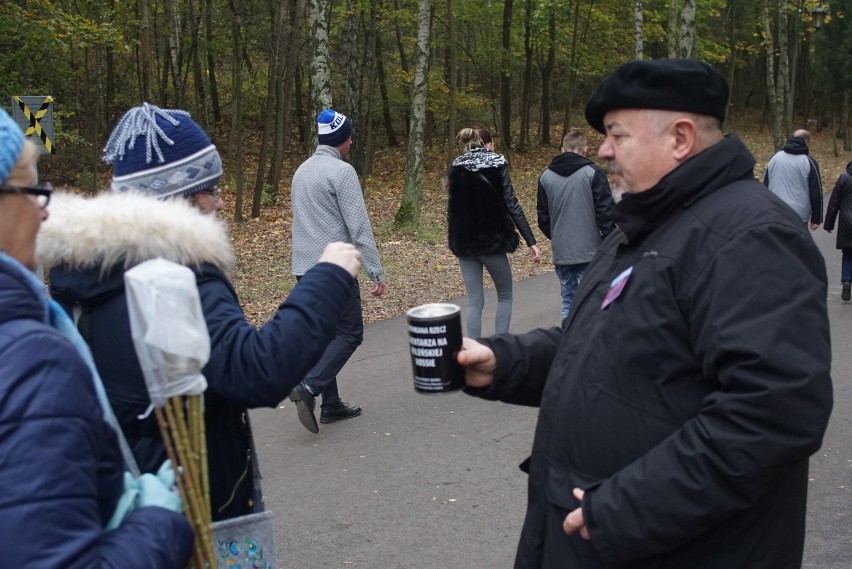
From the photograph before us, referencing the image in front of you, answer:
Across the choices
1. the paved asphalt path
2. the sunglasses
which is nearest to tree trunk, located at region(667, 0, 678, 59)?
the paved asphalt path

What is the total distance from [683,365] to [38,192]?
1514 mm

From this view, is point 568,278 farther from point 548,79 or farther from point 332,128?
point 548,79

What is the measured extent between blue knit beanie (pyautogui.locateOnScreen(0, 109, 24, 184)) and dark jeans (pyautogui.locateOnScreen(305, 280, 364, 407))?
4.77m

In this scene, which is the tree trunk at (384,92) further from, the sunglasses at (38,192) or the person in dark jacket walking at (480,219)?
the sunglasses at (38,192)

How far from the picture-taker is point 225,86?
35156 mm

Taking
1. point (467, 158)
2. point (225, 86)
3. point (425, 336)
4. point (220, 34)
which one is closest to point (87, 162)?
point (220, 34)

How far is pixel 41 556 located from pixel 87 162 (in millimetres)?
28140

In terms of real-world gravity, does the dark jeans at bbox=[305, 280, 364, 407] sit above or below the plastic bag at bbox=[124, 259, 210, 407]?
below

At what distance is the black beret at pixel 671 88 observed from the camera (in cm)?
230

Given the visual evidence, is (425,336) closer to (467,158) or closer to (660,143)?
(660,143)

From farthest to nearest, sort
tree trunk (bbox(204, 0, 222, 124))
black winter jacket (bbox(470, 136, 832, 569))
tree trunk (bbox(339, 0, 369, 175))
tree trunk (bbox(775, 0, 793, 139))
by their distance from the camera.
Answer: tree trunk (bbox(775, 0, 793, 139)) → tree trunk (bbox(204, 0, 222, 124)) → tree trunk (bbox(339, 0, 369, 175)) → black winter jacket (bbox(470, 136, 832, 569))

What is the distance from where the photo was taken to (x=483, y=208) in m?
8.26

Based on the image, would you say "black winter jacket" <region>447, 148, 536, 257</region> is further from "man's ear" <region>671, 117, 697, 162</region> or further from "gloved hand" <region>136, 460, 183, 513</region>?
"gloved hand" <region>136, 460, 183, 513</region>

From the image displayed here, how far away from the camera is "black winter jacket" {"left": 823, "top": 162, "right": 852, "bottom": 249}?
1120 centimetres
